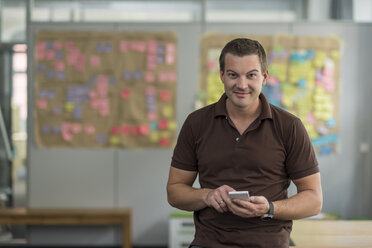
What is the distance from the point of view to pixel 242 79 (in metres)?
A: 1.90

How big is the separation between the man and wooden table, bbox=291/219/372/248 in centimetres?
38

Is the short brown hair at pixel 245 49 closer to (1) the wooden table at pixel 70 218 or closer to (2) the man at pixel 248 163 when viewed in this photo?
(2) the man at pixel 248 163

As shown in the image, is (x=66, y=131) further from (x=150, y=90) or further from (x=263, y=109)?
(x=263, y=109)

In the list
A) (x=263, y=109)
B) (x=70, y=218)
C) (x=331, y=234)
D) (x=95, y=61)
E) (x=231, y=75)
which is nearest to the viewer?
(x=231, y=75)

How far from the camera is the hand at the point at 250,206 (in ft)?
5.99

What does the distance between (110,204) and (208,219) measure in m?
2.80

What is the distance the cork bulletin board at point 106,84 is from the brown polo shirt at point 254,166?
2.64 m

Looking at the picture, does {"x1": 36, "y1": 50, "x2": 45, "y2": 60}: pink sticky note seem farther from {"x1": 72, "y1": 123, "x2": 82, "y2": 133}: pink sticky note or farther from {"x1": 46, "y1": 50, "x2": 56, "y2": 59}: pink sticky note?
{"x1": 72, "y1": 123, "x2": 82, "y2": 133}: pink sticky note

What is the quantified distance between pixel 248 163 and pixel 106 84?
2875 mm

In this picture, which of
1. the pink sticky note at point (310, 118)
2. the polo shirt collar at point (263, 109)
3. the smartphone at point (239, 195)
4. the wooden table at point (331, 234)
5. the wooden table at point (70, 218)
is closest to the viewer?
the smartphone at point (239, 195)

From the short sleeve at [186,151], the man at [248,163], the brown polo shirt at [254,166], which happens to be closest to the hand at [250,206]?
the man at [248,163]

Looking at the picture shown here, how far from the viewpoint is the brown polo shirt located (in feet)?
6.42

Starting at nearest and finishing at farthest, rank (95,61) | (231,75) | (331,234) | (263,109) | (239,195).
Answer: (239,195) → (231,75) → (263,109) → (331,234) → (95,61)

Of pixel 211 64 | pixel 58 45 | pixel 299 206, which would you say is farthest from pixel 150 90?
pixel 299 206
